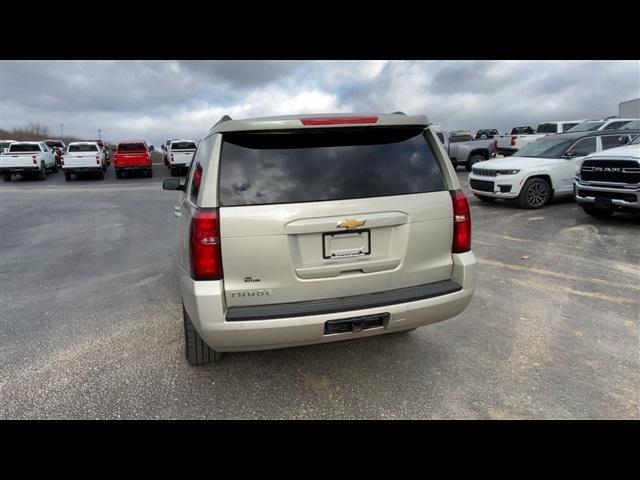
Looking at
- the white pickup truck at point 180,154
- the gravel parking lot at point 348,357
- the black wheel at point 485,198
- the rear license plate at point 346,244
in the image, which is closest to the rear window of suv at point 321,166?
the rear license plate at point 346,244

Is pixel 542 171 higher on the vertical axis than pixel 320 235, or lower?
higher

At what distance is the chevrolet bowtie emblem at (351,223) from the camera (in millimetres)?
2549

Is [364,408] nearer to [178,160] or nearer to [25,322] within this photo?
[25,322]

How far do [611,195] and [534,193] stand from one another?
2.38 meters

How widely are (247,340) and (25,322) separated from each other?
3.22 m

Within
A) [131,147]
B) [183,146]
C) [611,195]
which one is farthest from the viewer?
[183,146]

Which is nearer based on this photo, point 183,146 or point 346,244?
point 346,244

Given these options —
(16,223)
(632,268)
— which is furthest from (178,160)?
(632,268)

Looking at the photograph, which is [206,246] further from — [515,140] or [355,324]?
[515,140]

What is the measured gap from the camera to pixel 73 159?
821 inches

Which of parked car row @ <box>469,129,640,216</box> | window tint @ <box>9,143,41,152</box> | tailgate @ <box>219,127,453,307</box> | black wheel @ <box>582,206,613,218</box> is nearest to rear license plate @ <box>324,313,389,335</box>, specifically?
tailgate @ <box>219,127,453,307</box>

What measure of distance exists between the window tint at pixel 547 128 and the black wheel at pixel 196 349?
24.0m

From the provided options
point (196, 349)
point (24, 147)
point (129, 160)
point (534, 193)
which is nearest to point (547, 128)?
point (534, 193)

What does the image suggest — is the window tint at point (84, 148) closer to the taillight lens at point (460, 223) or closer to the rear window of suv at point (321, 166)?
the rear window of suv at point (321, 166)
